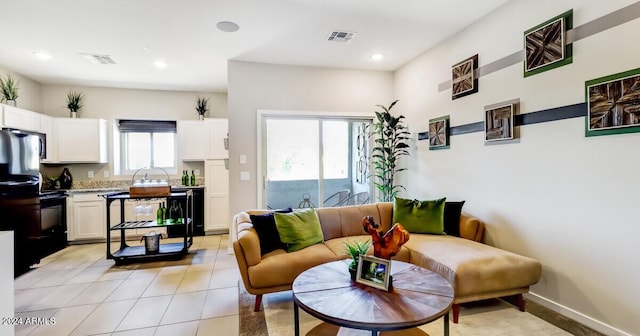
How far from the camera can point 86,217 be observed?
494cm

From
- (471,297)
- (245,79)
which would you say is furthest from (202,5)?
(471,297)

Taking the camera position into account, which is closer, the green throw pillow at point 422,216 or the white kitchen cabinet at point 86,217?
the green throw pillow at point 422,216

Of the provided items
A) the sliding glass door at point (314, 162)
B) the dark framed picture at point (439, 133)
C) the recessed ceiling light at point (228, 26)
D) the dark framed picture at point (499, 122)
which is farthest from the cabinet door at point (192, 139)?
the dark framed picture at point (499, 122)

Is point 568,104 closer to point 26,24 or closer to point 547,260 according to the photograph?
point 547,260

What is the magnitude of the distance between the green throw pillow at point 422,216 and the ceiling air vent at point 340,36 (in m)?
2.17

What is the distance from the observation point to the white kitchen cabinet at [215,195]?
5465mm

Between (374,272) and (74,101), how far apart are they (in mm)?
6123

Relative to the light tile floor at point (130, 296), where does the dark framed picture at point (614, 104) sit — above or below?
above

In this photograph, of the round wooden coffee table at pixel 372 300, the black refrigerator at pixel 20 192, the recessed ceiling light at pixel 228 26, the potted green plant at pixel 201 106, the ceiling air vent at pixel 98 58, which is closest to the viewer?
the round wooden coffee table at pixel 372 300

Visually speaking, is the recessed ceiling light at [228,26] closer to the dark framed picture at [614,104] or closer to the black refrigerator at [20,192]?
the black refrigerator at [20,192]

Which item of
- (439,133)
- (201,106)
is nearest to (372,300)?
(439,133)

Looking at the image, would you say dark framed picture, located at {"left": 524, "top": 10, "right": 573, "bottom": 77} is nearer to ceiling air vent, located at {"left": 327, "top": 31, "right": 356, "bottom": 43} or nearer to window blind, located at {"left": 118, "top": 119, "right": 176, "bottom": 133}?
ceiling air vent, located at {"left": 327, "top": 31, "right": 356, "bottom": 43}

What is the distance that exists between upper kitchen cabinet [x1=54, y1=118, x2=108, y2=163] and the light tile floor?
176cm

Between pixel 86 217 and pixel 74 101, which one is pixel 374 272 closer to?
pixel 86 217
